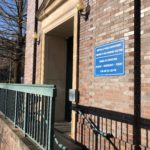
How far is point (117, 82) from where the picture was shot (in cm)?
602

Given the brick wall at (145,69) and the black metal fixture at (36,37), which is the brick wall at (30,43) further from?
the brick wall at (145,69)

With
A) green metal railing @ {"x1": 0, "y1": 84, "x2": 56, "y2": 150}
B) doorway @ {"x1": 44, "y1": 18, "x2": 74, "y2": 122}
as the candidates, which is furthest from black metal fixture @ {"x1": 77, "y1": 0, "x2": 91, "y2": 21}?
doorway @ {"x1": 44, "y1": 18, "x2": 74, "y2": 122}

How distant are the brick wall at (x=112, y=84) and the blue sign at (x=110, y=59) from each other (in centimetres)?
10

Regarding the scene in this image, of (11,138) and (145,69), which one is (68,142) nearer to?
(11,138)

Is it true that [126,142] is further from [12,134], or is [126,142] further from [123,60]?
[12,134]

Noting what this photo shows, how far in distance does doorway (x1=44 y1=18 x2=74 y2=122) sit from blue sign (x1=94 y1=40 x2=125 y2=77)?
171 inches

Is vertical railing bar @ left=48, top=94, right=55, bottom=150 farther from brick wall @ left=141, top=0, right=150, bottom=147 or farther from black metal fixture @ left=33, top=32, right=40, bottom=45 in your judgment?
black metal fixture @ left=33, top=32, right=40, bottom=45

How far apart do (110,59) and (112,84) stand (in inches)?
17.8

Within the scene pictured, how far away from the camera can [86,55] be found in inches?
297

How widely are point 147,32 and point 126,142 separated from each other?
5.81ft

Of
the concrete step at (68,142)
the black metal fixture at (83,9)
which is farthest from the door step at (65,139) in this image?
the black metal fixture at (83,9)

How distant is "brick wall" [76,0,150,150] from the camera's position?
5418mm

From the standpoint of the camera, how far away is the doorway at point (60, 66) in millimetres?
11195

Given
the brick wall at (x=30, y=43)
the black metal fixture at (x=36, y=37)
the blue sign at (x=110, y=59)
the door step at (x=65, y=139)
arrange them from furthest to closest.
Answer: the brick wall at (x=30, y=43) → the black metal fixture at (x=36, y=37) → the door step at (x=65, y=139) → the blue sign at (x=110, y=59)
